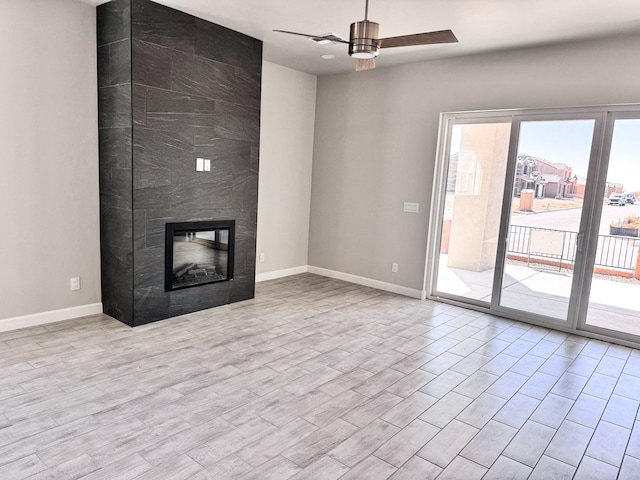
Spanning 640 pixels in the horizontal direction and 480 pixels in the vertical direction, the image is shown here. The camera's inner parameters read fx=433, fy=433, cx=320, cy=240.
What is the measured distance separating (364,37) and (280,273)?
403 cm

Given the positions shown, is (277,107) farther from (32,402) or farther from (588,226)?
(32,402)

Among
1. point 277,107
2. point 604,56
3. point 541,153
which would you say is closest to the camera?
point 604,56

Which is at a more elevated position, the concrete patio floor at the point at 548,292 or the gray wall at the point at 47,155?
the gray wall at the point at 47,155

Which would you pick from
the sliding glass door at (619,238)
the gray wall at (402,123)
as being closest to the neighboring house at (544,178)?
the sliding glass door at (619,238)

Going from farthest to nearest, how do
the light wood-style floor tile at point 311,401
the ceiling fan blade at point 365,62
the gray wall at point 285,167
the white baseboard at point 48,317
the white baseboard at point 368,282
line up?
1. the gray wall at point 285,167
2. the white baseboard at point 368,282
3. the white baseboard at point 48,317
4. the ceiling fan blade at point 365,62
5. the light wood-style floor tile at point 311,401

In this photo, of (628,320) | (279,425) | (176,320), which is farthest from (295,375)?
(628,320)

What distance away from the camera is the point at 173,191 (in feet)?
13.8

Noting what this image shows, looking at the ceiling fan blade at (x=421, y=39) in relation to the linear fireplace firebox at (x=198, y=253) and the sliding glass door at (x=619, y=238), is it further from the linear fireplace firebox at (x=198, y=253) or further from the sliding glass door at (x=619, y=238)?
the linear fireplace firebox at (x=198, y=253)

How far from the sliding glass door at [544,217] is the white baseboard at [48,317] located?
3912mm

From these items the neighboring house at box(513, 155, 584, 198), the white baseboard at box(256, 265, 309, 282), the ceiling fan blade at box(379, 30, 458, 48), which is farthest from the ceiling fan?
the white baseboard at box(256, 265, 309, 282)

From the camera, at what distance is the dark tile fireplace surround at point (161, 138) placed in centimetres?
386

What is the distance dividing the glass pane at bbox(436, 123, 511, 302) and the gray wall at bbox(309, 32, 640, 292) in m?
0.26

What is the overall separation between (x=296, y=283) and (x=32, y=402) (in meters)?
3.63

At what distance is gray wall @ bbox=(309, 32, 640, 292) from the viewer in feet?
13.9
